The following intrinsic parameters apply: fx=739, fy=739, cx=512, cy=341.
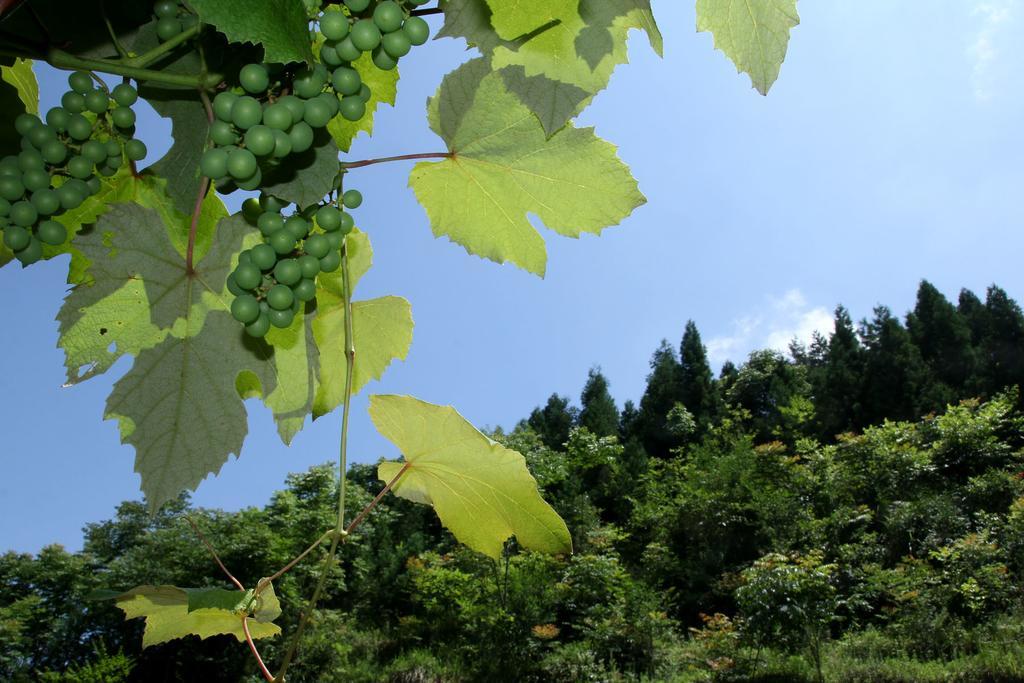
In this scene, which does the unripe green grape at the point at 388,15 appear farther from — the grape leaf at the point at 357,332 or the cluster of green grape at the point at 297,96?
the grape leaf at the point at 357,332

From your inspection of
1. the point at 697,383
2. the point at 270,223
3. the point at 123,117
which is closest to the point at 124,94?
the point at 123,117

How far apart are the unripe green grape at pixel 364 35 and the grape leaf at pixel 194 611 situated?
1.28 feet

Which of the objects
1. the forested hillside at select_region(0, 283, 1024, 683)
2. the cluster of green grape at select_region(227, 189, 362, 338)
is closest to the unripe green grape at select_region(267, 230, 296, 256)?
the cluster of green grape at select_region(227, 189, 362, 338)

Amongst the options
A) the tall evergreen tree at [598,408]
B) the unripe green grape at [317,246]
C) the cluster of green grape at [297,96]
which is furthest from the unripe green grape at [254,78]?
the tall evergreen tree at [598,408]

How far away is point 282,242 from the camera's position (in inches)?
16.6

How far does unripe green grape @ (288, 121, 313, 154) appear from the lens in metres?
0.36

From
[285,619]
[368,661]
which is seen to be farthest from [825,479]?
[285,619]

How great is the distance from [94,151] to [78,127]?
0.7 inches

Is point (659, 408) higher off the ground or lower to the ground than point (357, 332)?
higher

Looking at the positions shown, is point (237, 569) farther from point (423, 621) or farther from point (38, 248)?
point (38, 248)

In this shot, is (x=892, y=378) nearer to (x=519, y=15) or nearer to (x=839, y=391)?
(x=839, y=391)

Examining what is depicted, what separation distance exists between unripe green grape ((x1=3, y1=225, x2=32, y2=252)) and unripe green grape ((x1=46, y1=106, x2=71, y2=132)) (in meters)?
0.06

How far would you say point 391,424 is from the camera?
1.84ft

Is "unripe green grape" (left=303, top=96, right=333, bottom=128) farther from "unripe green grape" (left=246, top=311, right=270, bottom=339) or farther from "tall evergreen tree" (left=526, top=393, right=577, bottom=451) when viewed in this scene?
"tall evergreen tree" (left=526, top=393, right=577, bottom=451)
